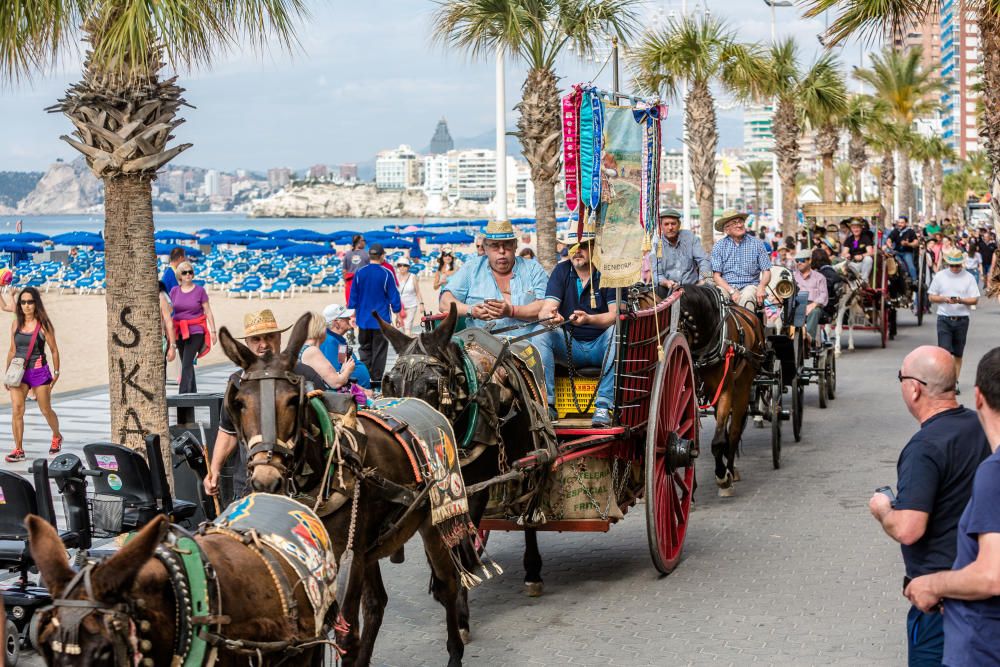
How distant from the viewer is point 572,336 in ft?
28.0

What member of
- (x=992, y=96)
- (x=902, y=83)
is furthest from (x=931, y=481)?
(x=902, y=83)

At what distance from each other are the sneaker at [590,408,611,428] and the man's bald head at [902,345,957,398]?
3.79m

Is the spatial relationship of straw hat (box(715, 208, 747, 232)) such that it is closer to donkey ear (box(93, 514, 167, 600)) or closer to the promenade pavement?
the promenade pavement

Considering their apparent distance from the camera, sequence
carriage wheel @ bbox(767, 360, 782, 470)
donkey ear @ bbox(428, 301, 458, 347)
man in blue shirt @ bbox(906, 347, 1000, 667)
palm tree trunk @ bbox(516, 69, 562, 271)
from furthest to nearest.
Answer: palm tree trunk @ bbox(516, 69, 562, 271), carriage wheel @ bbox(767, 360, 782, 470), donkey ear @ bbox(428, 301, 458, 347), man in blue shirt @ bbox(906, 347, 1000, 667)

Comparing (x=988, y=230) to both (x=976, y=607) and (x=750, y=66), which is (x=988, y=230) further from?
(x=976, y=607)

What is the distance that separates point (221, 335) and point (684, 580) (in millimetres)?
4293

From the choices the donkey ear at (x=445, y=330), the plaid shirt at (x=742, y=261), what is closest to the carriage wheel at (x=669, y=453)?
the donkey ear at (x=445, y=330)

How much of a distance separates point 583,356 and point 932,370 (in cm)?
436

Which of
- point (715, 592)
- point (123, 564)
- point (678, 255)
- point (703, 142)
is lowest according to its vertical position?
point (715, 592)

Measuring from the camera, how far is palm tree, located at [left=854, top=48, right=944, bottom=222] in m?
50.7

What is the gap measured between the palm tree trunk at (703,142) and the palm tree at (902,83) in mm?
19884

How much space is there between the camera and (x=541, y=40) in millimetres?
19266

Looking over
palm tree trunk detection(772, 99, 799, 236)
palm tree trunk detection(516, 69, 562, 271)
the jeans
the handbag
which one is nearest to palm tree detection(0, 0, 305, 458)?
the handbag

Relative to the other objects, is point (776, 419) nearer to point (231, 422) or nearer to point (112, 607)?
point (231, 422)
